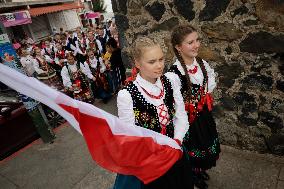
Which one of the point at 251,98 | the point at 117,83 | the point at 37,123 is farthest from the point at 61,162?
the point at 117,83

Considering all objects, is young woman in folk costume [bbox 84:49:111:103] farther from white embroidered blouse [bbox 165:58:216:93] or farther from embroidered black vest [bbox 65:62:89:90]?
white embroidered blouse [bbox 165:58:216:93]

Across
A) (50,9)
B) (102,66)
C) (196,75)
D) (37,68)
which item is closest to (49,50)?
(37,68)

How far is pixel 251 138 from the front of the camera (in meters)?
3.44

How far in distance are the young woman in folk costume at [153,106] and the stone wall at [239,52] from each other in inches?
25.4

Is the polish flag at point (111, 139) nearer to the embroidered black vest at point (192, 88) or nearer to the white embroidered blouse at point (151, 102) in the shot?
the white embroidered blouse at point (151, 102)

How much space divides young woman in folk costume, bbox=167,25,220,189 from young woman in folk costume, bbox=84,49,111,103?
453cm

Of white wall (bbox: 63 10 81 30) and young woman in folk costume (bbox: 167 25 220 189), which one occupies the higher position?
young woman in folk costume (bbox: 167 25 220 189)

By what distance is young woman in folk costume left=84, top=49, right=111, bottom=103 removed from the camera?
23.1 ft

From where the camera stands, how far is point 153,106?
2125 millimetres

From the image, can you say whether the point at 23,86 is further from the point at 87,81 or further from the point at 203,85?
the point at 87,81

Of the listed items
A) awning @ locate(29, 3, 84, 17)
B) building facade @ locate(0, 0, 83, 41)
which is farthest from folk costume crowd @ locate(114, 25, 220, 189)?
awning @ locate(29, 3, 84, 17)

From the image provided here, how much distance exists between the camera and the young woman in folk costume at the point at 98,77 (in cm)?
704

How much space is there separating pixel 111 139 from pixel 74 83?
5.44 m

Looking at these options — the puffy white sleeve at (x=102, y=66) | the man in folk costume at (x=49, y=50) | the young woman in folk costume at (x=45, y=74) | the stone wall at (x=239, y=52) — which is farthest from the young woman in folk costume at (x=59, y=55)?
the stone wall at (x=239, y=52)
